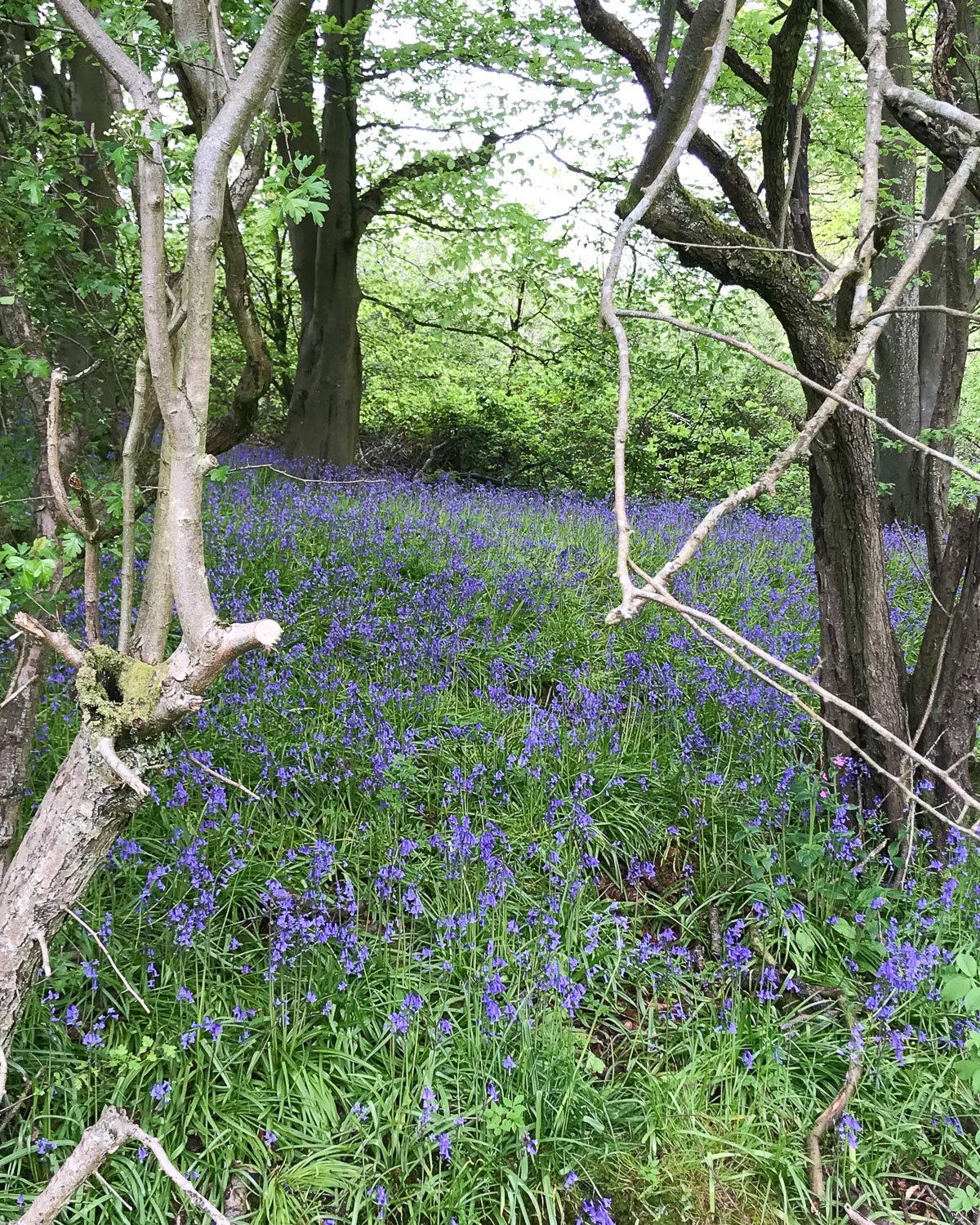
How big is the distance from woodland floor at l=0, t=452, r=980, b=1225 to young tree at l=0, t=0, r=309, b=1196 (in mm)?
215

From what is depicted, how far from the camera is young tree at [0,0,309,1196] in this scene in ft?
5.63

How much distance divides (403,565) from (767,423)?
8699 mm

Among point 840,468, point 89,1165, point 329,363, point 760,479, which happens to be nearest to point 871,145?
point 760,479

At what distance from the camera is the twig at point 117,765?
1.54 m

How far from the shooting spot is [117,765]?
5.11 feet

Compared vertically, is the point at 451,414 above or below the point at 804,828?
above

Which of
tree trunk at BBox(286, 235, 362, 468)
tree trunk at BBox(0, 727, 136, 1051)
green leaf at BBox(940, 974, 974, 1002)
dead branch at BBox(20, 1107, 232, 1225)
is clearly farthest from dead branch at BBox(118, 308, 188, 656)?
tree trunk at BBox(286, 235, 362, 468)

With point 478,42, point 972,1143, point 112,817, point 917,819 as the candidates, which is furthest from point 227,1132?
point 478,42

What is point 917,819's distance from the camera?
3.28 metres

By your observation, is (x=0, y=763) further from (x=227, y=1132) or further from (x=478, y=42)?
(x=478, y=42)

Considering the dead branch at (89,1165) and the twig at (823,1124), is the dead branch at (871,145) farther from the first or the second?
the twig at (823,1124)

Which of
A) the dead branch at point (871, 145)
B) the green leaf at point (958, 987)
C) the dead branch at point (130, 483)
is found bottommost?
the green leaf at point (958, 987)

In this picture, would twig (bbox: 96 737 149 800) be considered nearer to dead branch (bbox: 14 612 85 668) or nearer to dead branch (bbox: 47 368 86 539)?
dead branch (bbox: 14 612 85 668)

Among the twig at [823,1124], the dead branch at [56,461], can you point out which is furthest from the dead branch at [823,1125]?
the dead branch at [56,461]
